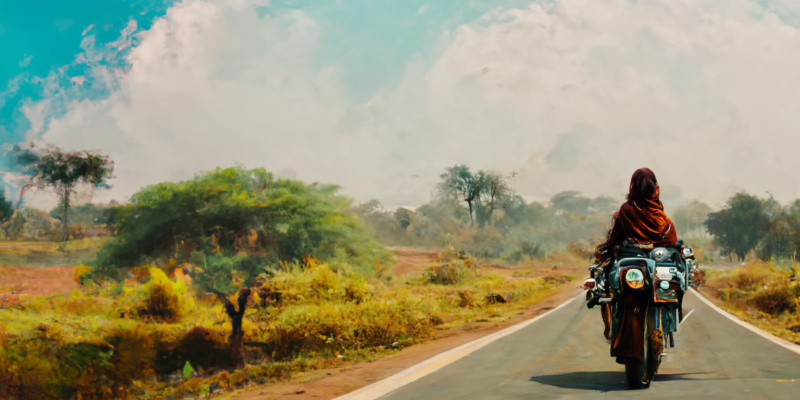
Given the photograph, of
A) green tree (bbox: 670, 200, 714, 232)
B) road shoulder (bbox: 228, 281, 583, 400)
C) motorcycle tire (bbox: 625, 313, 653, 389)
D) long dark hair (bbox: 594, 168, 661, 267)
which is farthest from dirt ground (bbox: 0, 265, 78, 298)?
green tree (bbox: 670, 200, 714, 232)

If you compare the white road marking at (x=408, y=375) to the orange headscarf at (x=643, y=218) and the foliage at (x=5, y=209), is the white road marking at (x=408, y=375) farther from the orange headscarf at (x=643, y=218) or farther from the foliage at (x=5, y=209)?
the foliage at (x=5, y=209)

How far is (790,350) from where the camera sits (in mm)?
10617

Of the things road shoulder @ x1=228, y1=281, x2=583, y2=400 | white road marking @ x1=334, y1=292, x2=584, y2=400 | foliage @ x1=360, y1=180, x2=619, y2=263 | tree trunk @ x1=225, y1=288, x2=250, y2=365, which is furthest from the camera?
foliage @ x1=360, y1=180, x2=619, y2=263

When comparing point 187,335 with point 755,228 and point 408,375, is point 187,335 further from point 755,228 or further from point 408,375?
point 755,228

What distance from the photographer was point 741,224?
79.8 meters

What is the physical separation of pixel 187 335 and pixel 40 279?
63.1 ft

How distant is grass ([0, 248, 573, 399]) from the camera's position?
15781 mm

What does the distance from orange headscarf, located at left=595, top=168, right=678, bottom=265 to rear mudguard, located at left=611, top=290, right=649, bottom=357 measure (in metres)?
0.59

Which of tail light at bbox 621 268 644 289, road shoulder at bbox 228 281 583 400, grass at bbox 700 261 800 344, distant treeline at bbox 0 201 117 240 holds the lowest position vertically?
road shoulder at bbox 228 281 583 400

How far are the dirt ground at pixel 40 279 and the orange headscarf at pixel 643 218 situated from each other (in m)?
31.5

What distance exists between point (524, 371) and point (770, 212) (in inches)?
3506

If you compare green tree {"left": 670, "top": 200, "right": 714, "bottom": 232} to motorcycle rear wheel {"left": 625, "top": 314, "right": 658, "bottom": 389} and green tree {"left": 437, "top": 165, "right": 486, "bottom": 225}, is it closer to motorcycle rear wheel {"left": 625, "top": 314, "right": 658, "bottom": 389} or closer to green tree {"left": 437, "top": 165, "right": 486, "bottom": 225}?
green tree {"left": 437, "top": 165, "right": 486, "bottom": 225}

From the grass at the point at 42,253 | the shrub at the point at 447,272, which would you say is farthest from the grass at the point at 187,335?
the shrub at the point at 447,272

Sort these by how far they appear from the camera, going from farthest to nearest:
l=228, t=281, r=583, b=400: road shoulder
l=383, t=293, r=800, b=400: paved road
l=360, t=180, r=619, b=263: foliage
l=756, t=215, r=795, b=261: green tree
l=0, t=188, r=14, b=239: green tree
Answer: l=360, t=180, r=619, b=263: foliage
l=756, t=215, r=795, b=261: green tree
l=0, t=188, r=14, b=239: green tree
l=228, t=281, r=583, b=400: road shoulder
l=383, t=293, r=800, b=400: paved road
